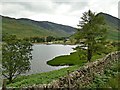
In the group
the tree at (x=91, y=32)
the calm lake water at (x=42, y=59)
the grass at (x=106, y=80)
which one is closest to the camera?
the grass at (x=106, y=80)

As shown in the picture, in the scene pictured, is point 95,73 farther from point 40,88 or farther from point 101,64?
point 40,88

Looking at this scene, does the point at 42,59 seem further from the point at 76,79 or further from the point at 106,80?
the point at 76,79

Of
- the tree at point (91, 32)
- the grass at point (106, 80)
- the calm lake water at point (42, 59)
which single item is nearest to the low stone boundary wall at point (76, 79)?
the grass at point (106, 80)

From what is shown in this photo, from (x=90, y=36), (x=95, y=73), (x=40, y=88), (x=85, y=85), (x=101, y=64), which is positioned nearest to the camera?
(x=40, y=88)

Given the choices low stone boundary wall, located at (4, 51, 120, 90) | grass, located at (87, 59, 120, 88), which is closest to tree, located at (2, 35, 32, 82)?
low stone boundary wall, located at (4, 51, 120, 90)

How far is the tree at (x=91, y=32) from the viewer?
40875mm

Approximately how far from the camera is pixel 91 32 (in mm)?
40719

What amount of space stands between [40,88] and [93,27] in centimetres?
3094

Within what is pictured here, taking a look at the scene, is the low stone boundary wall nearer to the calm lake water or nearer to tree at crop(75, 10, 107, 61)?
tree at crop(75, 10, 107, 61)

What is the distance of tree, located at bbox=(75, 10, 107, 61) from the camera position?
40875 millimetres

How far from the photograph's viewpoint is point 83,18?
43.0 m

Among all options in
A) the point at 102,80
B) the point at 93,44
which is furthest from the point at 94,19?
the point at 102,80

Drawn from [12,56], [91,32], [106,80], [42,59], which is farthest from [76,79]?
[42,59]

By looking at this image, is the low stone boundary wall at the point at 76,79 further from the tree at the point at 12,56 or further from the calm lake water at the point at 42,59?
the calm lake water at the point at 42,59
